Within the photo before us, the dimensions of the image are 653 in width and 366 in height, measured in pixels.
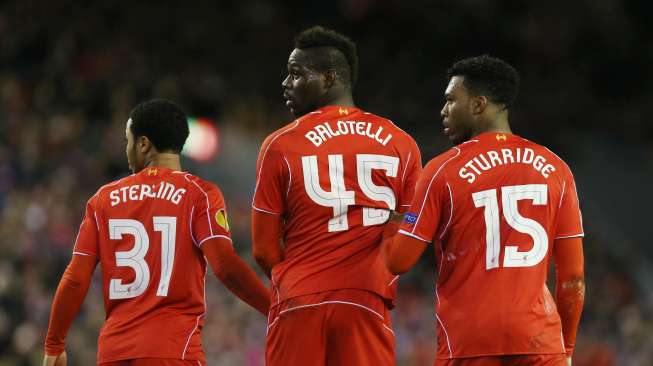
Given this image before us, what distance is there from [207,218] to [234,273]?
0.31 metres

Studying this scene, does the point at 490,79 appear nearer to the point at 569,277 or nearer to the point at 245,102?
the point at 569,277

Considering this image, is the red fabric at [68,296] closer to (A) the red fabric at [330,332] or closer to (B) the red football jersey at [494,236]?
(A) the red fabric at [330,332]

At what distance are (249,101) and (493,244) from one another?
11.8m

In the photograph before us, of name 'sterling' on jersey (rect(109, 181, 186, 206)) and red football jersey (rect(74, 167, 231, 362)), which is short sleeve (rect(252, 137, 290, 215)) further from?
name 'sterling' on jersey (rect(109, 181, 186, 206))

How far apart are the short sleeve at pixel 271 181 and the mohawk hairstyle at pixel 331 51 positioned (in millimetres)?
515

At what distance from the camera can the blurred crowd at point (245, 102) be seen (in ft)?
40.6

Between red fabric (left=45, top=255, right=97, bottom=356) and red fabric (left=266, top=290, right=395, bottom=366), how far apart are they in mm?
1021

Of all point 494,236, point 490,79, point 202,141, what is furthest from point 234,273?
point 202,141

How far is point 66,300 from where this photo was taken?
5672 mm

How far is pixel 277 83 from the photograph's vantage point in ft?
56.2

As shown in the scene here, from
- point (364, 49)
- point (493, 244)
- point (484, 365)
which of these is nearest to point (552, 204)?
point (493, 244)

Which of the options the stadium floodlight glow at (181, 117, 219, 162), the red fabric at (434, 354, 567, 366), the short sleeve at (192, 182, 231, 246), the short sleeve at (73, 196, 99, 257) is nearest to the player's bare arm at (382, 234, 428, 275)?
the red fabric at (434, 354, 567, 366)

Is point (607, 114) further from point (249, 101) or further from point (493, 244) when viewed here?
point (493, 244)

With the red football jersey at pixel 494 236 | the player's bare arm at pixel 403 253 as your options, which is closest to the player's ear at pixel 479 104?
the red football jersey at pixel 494 236
